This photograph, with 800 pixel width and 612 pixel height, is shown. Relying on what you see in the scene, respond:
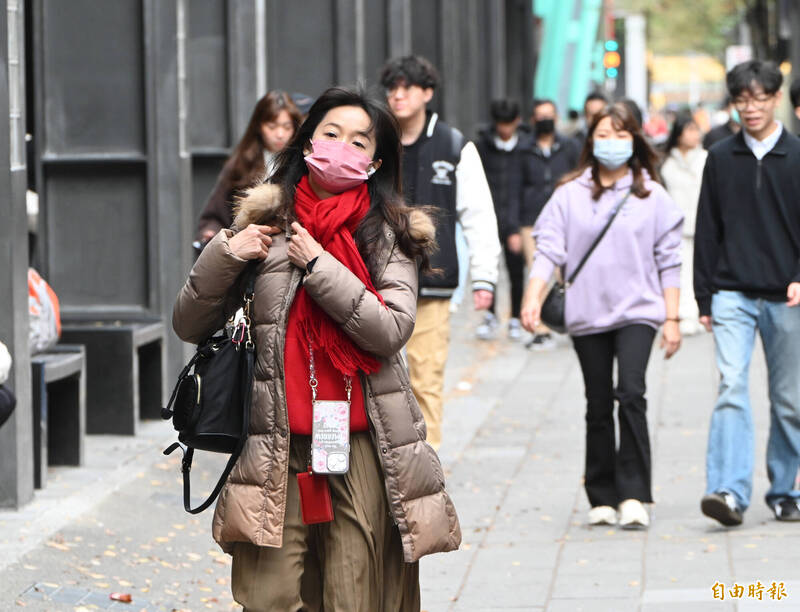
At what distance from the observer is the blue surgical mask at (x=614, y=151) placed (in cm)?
730

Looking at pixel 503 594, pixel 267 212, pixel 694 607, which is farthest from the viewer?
pixel 503 594

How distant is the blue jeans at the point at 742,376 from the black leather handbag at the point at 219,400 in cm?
335

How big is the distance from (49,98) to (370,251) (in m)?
6.19

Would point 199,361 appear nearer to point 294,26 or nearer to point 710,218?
point 710,218

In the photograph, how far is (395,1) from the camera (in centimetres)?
1880

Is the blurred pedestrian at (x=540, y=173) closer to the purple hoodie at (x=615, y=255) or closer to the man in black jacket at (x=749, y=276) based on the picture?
the purple hoodie at (x=615, y=255)

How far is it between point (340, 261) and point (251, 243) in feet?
0.79

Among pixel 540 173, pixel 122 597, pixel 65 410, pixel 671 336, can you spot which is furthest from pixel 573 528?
pixel 540 173

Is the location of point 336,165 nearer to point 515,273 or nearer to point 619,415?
point 619,415

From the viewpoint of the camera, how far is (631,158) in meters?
7.41

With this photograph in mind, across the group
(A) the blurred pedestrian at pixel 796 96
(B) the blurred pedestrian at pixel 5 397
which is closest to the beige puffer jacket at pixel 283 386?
(B) the blurred pedestrian at pixel 5 397

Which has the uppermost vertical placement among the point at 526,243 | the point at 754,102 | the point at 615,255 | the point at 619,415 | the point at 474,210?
the point at 754,102

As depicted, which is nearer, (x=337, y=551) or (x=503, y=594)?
(x=337, y=551)

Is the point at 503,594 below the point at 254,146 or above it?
below
